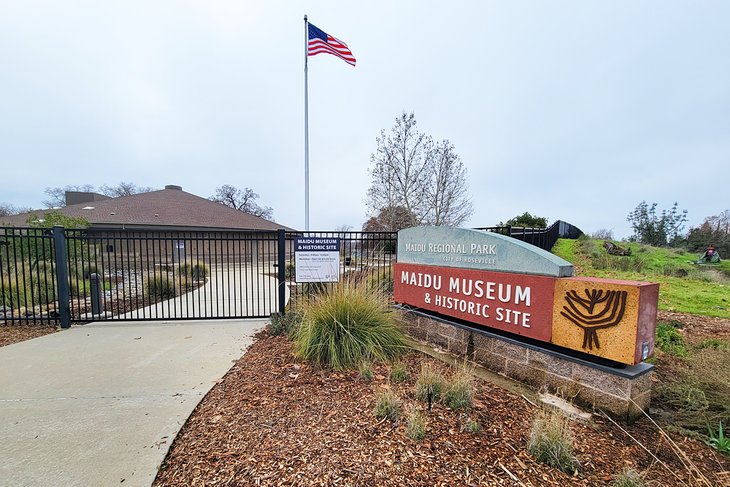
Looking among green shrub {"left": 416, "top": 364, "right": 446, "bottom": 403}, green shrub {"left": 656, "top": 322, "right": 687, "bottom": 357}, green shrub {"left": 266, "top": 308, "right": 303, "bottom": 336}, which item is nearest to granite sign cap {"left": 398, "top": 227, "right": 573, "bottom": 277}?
green shrub {"left": 416, "top": 364, "right": 446, "bottom": 403}

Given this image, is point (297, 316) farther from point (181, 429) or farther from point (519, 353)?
point (519, 353)

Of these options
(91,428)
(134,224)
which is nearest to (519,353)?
(91,428)

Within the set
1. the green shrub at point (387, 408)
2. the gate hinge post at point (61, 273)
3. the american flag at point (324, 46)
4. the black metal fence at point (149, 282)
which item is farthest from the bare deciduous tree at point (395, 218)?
the green shrub at point (387, 408)

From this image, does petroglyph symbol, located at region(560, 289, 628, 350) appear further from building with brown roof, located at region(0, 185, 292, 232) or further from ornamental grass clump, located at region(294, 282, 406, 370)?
building with brown roof, located at region(0, 185, 292, 232)

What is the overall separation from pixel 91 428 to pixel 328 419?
206 centimetres

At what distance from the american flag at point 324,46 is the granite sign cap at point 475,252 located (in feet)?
31.2

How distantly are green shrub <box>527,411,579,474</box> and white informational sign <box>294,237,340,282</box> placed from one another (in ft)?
14.0

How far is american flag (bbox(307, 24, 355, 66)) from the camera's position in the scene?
37.0ft

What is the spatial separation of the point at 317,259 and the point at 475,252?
3195mm

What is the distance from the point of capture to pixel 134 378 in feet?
12.1

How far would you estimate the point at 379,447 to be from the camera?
2271 mm

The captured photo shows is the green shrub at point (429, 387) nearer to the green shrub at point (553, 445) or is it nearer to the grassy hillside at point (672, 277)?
the green shrub at point (553, 445)

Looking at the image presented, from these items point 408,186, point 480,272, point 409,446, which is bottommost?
point 409,446

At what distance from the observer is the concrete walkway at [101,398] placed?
2.21 m
